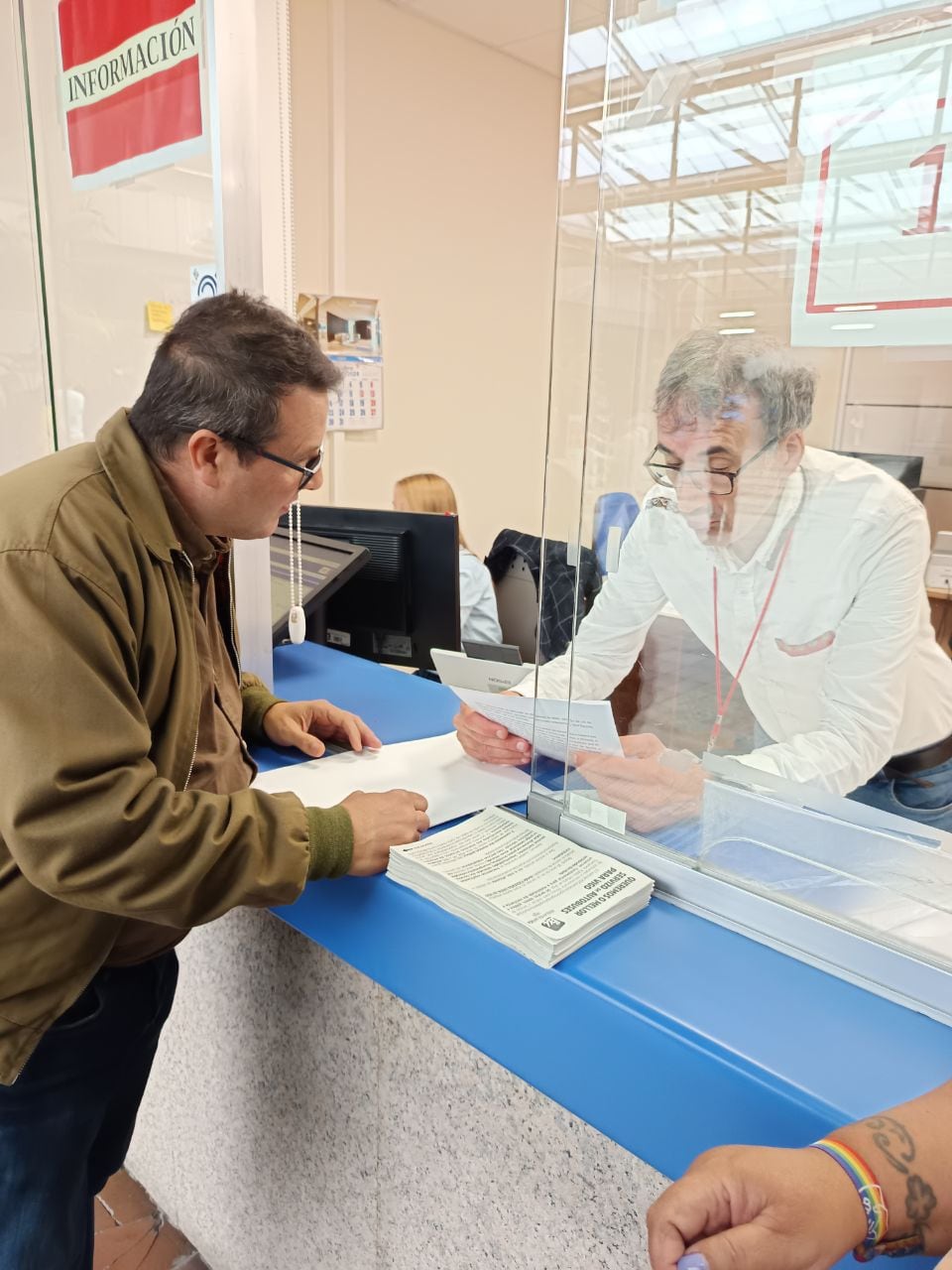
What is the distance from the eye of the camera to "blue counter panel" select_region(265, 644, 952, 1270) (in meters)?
0.67

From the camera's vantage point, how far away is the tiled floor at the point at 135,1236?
159cm

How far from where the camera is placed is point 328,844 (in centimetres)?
94

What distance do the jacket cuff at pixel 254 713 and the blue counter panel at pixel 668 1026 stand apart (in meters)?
0.45

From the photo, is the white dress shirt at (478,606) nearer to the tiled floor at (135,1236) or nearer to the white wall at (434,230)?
the tiled floor at (135,1236)

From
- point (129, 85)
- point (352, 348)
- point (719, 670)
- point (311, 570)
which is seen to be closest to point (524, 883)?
point (719, 670)

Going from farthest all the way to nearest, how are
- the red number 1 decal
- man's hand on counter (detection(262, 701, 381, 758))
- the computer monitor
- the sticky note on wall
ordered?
1. the computer monitor
2. the sticky note on wall
3. man's hand on counter (detection(262, 701, 381, 758))
4. the red number 1 decal

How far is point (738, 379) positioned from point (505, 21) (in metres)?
3.74

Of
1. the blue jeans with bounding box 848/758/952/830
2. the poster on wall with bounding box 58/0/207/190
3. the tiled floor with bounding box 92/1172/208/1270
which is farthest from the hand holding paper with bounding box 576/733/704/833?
the tiled floor with bounding box 92/1172/208/1270

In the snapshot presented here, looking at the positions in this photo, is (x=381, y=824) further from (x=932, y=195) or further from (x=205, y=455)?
(x=932, y=195)

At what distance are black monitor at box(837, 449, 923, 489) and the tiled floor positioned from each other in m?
1.71

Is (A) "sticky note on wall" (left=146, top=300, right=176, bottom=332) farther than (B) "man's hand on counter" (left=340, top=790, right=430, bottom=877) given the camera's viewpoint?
Yes

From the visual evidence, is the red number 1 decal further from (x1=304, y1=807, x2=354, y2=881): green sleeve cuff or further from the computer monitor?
the computer monitor

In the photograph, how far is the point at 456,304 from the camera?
4.20 metres

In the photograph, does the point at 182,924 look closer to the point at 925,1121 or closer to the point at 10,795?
the point at 10,795
